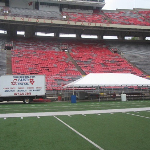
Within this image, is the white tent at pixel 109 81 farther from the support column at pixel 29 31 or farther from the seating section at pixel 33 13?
the seating section at pixel 33 13

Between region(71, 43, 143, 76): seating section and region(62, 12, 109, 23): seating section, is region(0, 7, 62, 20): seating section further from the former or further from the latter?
region(71, 43, 143, 76): seating section

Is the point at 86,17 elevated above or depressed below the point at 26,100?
above

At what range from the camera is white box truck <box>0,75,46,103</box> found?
21.7 metres

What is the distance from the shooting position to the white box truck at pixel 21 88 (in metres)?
21.7

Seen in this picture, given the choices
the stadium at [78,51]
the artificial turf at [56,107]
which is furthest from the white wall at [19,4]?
the artificial turf at [56,107]

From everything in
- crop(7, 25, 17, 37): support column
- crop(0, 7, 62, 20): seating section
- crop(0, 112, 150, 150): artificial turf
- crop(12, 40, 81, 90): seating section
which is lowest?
crop(0, 112, 150, 150): artificial turf

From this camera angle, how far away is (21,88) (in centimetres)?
2198

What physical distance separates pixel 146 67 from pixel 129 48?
959 cm

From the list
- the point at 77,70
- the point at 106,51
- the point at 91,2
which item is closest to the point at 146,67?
the point at 106,51

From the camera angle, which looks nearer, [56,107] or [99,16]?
[56,107]

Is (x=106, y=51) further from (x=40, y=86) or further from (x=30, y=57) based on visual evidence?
(x=40, y=86)

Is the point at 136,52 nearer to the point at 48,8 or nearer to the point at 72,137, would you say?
the point at 48,8

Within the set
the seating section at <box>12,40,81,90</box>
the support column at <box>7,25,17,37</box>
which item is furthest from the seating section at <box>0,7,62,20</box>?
the seating section at <box>12,40,81,90</box>

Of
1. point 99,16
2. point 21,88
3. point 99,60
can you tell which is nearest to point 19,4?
point 99,16
